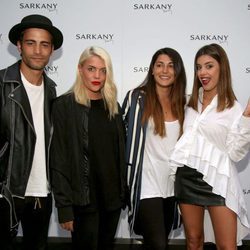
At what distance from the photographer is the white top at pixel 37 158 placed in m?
2.09

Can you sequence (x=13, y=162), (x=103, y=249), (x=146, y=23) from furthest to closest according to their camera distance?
(x=146, y=23), (x=103, y=249), (x=13, y=162)

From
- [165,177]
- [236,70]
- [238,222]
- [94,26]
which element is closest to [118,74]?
[94,26]

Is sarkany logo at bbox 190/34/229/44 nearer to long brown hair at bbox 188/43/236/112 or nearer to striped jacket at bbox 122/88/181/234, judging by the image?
long brown hair at bbox 188/43/236/112

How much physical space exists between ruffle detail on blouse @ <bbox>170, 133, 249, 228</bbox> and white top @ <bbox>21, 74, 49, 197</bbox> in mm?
866

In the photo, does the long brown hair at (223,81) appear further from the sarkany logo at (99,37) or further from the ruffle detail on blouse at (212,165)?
the sarkany logo at (99,37)

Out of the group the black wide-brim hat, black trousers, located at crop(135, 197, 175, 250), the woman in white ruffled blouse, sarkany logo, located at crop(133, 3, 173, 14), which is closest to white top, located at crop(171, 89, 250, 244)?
the woman in white ruffled blouse

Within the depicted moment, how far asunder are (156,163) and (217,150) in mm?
416

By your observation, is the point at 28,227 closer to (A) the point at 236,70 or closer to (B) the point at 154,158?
(B) the point at 154,158

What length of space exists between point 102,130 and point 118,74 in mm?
1314

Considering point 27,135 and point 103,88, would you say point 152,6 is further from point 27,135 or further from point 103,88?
point 27,135

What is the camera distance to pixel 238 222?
2.24 meters

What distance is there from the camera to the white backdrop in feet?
10.3

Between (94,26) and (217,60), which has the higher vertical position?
(94,26)

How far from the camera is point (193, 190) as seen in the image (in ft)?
7.04
